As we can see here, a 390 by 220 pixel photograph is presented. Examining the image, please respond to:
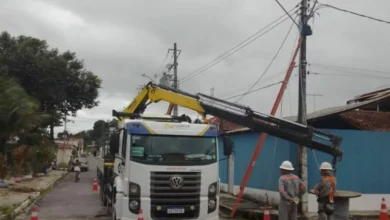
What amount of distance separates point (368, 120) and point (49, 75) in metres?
25.9

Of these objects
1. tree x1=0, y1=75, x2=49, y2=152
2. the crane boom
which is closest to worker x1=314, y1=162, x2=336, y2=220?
the crane boom

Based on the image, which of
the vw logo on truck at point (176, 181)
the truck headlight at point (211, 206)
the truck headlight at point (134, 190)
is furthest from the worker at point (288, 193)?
the truck headlight at point (134, 190)

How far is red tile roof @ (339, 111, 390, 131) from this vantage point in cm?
1664

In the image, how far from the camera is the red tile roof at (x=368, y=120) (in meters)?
16.6

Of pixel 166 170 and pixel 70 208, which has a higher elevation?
pixel 166 170

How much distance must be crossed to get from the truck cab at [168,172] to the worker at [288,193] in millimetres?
1533

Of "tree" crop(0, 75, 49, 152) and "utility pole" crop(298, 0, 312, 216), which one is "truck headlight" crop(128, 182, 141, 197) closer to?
"utility pole" crop(298, 0, 312, 216)

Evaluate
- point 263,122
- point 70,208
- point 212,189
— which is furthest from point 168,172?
point 70,208

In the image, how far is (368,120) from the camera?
1703 cm

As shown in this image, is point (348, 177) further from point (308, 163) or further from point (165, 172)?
point (165, 172)

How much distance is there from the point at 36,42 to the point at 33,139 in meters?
10.5

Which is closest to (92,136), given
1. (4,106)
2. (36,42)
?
(36,42)

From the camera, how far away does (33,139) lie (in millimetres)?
29516

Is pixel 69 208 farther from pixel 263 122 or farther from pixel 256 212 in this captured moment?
pixel 263 122
